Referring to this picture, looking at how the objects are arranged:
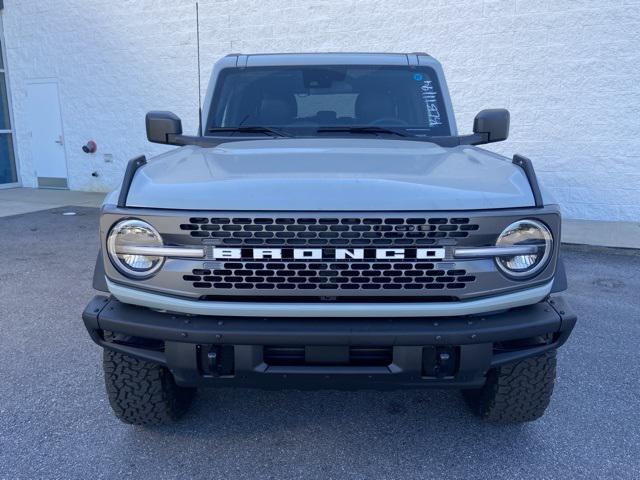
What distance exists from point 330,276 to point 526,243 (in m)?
0.84

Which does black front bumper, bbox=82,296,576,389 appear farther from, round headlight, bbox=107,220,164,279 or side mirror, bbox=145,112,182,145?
side mirror, bbox=145,112,182,145

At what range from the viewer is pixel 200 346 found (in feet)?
7.37

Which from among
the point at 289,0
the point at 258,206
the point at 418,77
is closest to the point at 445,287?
the point at 258,206

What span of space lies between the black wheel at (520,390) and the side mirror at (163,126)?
92.8 inches

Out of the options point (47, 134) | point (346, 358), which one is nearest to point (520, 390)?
point (346, 358)

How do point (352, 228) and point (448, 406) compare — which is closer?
point (352, 228)

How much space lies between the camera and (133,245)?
7.42ft

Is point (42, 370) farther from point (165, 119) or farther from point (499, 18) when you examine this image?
point (499, 18)

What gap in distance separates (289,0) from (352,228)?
8668 mm

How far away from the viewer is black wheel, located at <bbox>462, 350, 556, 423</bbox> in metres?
2.61

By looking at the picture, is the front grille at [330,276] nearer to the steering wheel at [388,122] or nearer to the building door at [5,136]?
the steering wheel at [388,122]

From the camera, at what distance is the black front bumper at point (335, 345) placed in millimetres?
2160

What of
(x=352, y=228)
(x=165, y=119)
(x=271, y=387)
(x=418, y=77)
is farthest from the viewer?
(x=418, y=77)

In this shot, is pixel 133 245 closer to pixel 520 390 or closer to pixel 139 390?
pixel 139 390
